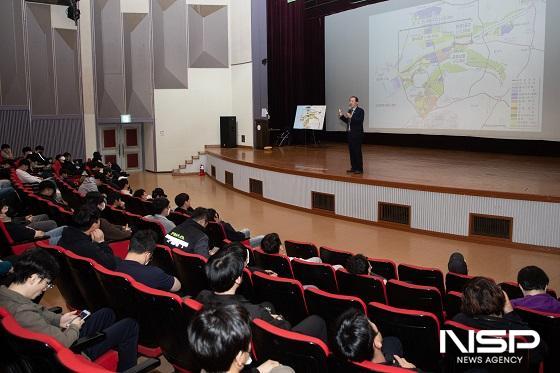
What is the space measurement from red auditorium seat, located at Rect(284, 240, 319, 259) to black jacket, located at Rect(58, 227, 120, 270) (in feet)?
6.91

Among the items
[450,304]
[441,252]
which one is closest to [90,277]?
[450,304]

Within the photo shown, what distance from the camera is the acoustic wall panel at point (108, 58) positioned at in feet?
49.6

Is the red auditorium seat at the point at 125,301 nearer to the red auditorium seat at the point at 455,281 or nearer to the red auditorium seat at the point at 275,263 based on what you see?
the red auditorium seat at the point at 275,263

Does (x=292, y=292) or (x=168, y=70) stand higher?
(x=168, y=70)

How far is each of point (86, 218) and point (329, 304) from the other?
223cm

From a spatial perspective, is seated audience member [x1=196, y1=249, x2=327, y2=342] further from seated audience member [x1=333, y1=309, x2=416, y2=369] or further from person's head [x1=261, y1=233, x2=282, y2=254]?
person's head [x1=261, y1=233, x2=282, y2=254]

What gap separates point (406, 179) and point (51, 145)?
34.9 feet

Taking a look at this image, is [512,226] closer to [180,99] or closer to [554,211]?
[554,211]

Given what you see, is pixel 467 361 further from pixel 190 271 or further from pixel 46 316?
pixel 46 316

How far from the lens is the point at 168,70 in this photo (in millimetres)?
15938

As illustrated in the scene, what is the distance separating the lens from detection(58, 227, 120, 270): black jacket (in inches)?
149

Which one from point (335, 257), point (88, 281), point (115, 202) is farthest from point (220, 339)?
point (115, 202)

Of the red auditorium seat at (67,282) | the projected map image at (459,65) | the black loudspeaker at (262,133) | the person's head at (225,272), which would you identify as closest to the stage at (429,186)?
the projected map image at (459,65)

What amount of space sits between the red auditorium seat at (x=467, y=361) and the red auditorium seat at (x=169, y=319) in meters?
1.39
